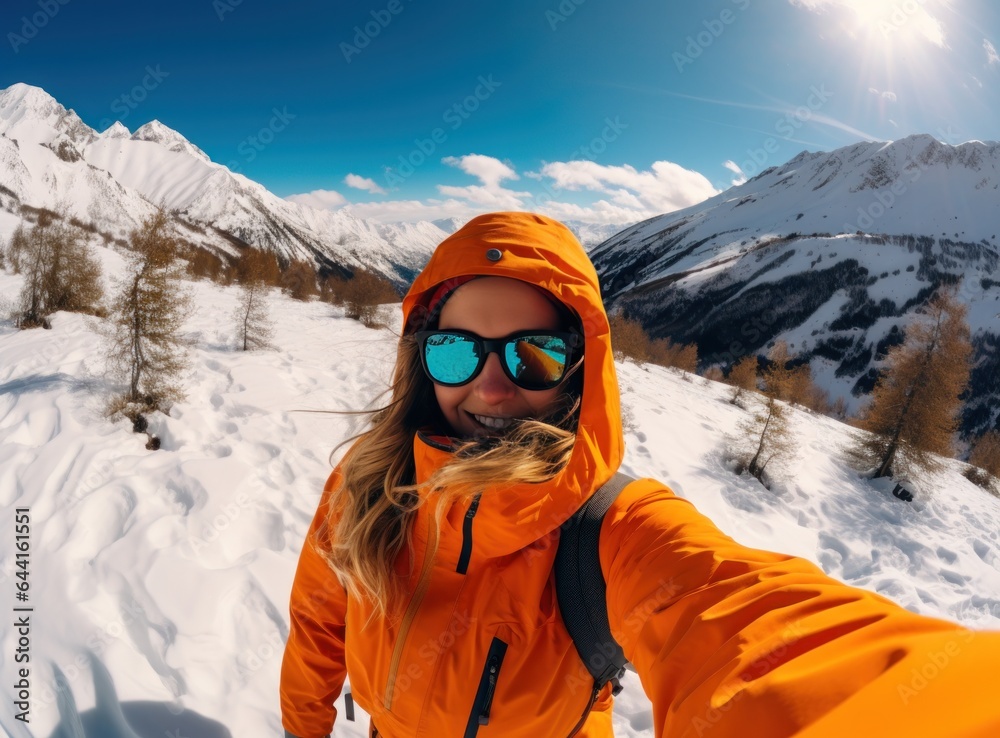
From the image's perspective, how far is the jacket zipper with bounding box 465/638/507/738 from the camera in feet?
4.27

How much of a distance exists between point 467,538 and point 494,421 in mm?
417

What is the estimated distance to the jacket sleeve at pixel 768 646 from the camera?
0.63 meters

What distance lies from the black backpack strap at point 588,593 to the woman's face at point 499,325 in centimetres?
40

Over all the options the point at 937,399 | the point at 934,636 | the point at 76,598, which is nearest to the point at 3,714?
the point at 76,598

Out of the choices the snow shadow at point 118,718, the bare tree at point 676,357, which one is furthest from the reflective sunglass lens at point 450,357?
the bare tree at point 676,357

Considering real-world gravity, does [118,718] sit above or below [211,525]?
below

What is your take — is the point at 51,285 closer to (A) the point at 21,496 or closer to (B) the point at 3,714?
(A) the point at 21,496

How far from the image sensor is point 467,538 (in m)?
1.41

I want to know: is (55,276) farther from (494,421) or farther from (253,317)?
(494,421)

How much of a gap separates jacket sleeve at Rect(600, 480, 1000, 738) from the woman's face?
1.59 feet

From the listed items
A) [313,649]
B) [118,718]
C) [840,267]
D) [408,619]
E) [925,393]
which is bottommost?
[118,718]

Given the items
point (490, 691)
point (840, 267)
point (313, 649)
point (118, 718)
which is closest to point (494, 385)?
point (490, 691)

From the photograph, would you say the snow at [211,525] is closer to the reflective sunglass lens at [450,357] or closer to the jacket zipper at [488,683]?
the reflective sunglass lens at [450,357]

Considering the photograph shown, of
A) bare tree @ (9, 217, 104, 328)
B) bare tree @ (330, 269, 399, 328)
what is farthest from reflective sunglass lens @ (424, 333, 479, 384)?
bare tree @ (330, 269, 399, 328)
